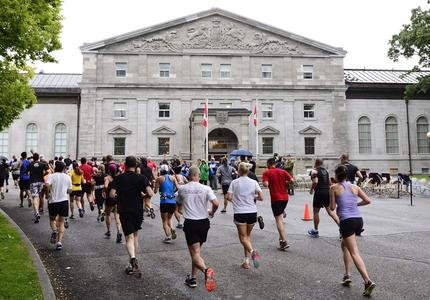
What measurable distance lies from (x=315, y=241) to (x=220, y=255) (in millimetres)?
2750

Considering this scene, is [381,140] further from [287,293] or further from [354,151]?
[287,293]

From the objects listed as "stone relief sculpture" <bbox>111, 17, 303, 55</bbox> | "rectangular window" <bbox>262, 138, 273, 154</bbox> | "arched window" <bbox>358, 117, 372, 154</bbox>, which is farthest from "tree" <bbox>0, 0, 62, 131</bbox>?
"arched window" <bbox>358, 117, 372, 154</bbox>

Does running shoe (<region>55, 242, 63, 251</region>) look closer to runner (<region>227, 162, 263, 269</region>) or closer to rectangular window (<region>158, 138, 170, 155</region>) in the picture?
runner (<region>227, 162, 263, 269</region>)

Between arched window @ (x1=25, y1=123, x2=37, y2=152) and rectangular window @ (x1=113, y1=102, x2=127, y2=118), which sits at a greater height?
rectangular window @ (x1=113, y1=102, x2=127, y2=118)

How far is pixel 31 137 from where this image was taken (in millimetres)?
37562

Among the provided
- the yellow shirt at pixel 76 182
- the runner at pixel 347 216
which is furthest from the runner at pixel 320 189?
the yellow shirt at pixel 76 182

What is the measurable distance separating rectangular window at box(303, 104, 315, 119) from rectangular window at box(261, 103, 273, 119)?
3503 millimetres

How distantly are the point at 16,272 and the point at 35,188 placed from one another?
681 centimetres

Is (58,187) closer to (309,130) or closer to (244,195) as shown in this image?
(244,195)

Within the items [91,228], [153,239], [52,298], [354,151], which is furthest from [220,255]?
[354,151]

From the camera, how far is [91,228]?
38.0 ft

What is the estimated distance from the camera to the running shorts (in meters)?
12.7

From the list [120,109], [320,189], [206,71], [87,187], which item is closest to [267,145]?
[206,71]

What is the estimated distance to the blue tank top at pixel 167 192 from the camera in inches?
376
